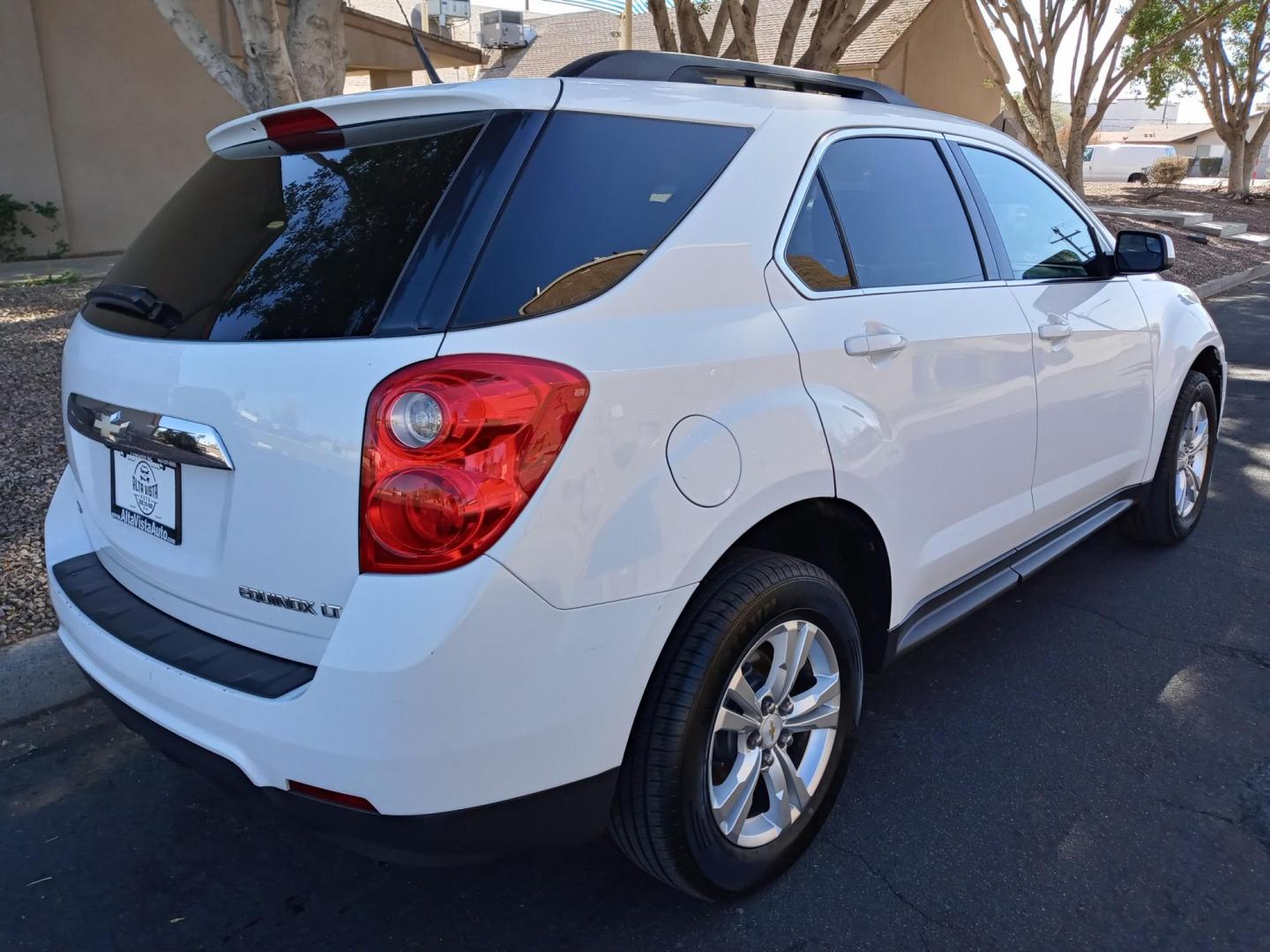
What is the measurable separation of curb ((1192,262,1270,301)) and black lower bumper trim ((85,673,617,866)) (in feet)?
40.2

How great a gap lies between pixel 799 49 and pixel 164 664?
2543cm

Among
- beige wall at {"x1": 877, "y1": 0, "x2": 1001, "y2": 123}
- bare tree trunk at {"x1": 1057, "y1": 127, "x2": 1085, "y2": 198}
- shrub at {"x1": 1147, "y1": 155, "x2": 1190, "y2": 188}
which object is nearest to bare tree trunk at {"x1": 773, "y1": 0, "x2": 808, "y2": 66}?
bare tree trunk at {"x1": 1057, "y1": 127, "x2": 1085, "y2": 198}

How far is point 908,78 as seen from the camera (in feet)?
85.9

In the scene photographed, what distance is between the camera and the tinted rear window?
2049 millimetres

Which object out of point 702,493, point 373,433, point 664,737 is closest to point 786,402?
point 702,493

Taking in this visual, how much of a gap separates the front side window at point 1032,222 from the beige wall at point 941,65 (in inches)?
871

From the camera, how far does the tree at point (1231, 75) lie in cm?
2652

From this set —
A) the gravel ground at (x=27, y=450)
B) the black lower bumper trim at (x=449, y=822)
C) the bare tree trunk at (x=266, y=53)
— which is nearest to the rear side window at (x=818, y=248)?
the black lower bumper trim at (x=449, y=822)

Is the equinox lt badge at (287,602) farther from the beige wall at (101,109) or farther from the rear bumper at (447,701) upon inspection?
the beige wall at (101,109)

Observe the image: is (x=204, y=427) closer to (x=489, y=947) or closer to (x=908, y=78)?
(x=489, y=947)

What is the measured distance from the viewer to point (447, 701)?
5.98ft

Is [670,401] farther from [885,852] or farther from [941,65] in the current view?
[941,65]

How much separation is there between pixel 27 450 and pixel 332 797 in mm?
4278

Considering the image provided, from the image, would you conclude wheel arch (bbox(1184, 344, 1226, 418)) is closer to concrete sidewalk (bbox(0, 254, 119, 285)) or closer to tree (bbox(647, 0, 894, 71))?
tree (bbox(647, 0, 894, 71))
